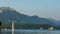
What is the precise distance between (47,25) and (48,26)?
0.91m

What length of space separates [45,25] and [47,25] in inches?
83.2

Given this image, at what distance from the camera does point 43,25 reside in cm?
15225

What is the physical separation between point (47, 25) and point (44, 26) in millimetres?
8553

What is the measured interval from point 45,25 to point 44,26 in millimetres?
6694

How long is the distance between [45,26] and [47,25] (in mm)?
5889

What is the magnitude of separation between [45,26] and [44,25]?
3.58 meters

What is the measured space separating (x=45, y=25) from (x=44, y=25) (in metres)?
0.88

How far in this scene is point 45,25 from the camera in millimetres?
154000

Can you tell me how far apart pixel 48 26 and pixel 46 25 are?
170 centimetres

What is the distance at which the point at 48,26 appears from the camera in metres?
152

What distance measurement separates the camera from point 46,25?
15312 centimetres

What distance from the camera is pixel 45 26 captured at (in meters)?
158

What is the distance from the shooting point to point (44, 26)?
6324 inches
